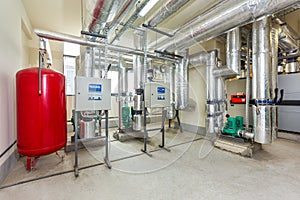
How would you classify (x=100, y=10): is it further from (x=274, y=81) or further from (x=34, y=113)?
(x=274, y=81)

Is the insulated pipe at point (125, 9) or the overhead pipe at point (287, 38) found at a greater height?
the overhead pipe at point (287, 38)

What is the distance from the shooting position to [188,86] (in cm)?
394

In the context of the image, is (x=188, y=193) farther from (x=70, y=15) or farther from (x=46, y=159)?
(x=70, y=15)

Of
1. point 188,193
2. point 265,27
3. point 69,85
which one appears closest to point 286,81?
point 265,27

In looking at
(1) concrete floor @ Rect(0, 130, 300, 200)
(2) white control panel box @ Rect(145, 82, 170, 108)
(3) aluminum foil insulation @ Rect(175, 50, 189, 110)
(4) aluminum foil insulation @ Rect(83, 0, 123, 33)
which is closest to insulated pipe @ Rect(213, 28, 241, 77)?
(3) aluminum foil insulation @ Rect(175, 50, 189, 110)

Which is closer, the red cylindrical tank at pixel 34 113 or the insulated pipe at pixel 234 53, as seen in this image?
the red cylindrical tank at pixel 34 113

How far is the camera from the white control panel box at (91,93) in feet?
6.21

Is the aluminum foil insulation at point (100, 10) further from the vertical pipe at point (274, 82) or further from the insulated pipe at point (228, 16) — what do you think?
the vertical pipe at point (274, 82)

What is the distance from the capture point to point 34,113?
1841mm

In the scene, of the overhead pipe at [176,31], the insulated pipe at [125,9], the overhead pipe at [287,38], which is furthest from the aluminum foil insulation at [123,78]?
the overhead pipe at [287,38]

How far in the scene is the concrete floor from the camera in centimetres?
149

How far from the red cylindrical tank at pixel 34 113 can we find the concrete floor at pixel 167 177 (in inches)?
14.5

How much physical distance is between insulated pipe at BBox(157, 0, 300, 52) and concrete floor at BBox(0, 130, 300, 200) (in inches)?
79.2

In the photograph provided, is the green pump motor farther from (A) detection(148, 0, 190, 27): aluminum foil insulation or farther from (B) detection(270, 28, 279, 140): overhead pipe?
(A) detection(148, 0, 190, 27): aluminum foil insulation
